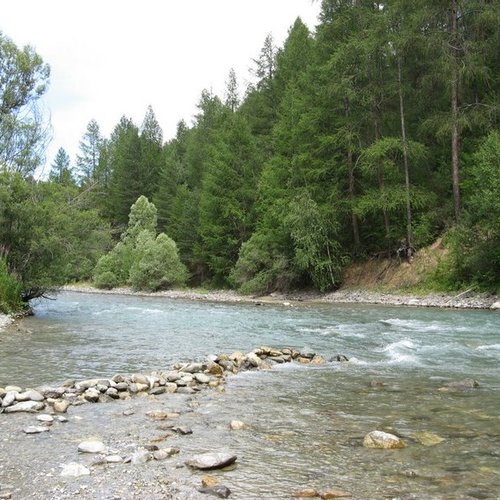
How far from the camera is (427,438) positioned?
6.04 meters

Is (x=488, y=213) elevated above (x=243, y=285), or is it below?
above

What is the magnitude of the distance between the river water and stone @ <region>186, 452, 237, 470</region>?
13cm

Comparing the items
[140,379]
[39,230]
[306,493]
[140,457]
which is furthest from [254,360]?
[39,230]

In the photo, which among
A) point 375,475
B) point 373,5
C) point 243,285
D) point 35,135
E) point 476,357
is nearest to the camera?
point 375,475

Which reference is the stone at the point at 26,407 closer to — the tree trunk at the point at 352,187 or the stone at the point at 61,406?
the stone at the point at 61,406

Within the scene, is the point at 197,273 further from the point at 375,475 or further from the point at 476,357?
the point at 375,475

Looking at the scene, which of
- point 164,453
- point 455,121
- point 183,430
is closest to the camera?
point 164,453

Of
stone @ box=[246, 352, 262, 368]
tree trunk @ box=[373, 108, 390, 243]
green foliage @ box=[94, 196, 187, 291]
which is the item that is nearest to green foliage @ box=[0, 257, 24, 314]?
stone @ box=[246, 352, 262, 368]

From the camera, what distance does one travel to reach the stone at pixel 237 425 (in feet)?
21.3

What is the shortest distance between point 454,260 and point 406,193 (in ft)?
15.8

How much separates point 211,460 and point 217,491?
0.64 meters

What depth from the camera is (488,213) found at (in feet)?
71.1

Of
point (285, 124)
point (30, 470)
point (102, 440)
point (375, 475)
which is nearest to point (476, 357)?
point (375, 475)

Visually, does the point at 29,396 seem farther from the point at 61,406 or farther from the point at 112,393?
the point at 112,393
